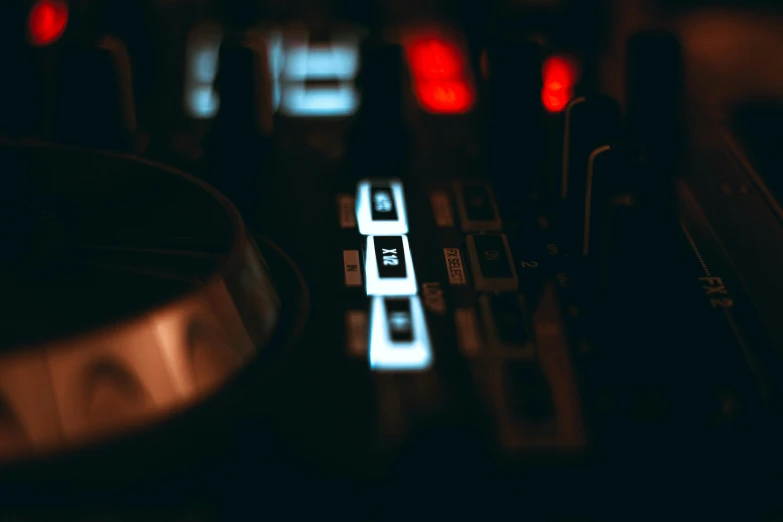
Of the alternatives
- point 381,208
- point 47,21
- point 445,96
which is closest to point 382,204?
point 381,208

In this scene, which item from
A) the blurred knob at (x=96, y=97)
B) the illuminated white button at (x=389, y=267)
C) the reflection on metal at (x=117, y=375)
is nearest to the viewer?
the reflection on metal at (x=117, y=375)

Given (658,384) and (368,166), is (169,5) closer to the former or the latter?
(368,166)

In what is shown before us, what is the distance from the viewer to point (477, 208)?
24.8 inches

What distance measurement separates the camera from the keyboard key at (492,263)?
0.53 m

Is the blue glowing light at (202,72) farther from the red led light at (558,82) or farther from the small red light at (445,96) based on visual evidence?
the red led light at (558,82)

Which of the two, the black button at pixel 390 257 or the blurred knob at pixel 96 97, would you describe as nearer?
the black button at pixel 390 257

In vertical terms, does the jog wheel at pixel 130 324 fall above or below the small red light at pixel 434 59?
below

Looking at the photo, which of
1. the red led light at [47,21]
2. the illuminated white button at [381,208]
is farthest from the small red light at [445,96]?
the red led light at [47,21]

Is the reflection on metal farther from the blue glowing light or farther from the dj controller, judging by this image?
the blue glowing light

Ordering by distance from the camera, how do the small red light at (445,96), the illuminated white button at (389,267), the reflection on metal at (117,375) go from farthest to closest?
the small red light at (445,96) → the illuminated white button at (389,267) → the reflection on metal at (117,375)

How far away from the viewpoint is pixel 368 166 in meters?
0.70

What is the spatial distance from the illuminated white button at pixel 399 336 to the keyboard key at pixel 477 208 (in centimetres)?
11

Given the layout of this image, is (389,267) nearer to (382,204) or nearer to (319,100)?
(382,204)

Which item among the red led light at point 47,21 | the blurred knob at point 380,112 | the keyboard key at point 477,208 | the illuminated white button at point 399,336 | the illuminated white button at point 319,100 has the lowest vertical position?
the illuminated white button at point 399,336
